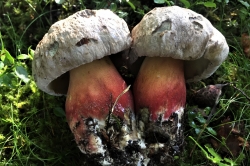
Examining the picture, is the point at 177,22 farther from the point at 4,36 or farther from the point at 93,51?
the point at 4,36

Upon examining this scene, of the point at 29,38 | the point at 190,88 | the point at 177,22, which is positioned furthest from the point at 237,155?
the point at 29,38

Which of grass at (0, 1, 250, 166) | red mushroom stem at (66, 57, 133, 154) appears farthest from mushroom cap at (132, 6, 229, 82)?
grass at (0, 1, 250, 166)

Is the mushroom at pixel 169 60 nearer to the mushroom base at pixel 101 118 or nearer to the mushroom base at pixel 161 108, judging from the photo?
the mushroom base at pixel 161 108

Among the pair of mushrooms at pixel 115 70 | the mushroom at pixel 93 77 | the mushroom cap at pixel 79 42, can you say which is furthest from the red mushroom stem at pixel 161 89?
the mushroom cap at pixel 79 42

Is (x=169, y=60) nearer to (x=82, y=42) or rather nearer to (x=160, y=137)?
(x=160, y=137)

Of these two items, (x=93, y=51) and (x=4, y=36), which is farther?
(x=4, y=36)

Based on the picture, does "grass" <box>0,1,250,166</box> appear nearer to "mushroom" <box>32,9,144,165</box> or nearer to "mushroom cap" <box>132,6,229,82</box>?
"mushroom" <box>32,9,144,165</box>

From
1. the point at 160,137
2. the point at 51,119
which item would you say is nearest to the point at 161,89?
the point at 160,137
